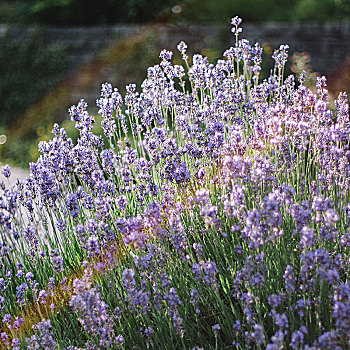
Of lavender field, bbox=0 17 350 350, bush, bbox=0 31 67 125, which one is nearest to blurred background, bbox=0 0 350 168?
bush, bbox=0 31 67 125

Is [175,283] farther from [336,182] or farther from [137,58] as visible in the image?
[137,58]

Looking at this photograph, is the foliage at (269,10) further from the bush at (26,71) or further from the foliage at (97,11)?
the bush at (26,71)

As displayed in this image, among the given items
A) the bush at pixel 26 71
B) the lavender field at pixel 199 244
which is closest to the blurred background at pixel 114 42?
the bush at pixel 26 71

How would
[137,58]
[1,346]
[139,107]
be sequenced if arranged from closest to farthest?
[1,346], [139,107], [137,58]

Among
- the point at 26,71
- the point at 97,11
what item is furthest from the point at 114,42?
the point at 26,71

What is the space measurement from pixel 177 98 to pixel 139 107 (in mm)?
317

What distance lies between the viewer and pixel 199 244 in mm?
2307

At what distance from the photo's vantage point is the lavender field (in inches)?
84.3

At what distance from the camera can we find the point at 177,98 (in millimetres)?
3828

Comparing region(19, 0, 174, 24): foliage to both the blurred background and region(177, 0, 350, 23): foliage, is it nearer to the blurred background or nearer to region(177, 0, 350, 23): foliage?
the blurred background

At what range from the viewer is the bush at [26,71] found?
9258 millimetres

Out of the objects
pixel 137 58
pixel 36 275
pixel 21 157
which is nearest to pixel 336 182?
pixel 36 275

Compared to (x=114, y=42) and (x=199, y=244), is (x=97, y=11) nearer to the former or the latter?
(x=114, y=42)

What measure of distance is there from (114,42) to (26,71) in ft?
6.20
